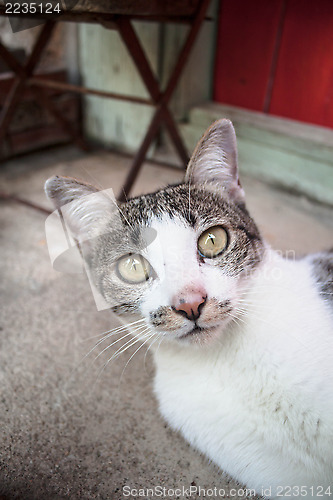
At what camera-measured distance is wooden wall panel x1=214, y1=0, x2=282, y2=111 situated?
8.11ft

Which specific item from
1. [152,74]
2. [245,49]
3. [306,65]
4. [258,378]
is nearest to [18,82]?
[152,74]

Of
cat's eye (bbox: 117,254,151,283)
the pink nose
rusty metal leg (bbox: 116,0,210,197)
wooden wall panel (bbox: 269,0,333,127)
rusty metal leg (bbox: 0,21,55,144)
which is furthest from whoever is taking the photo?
rusty metal leg (bbox: 0,21,55,144)

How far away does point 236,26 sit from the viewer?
2619 millimetres

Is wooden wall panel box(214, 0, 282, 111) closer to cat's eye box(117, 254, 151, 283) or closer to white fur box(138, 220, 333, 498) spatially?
white fur box(138, 220, 333, 498)

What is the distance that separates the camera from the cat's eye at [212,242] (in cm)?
105

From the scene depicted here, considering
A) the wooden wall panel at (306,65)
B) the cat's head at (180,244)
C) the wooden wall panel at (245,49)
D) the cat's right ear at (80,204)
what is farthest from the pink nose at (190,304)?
the wooden wall panel at (245,49)

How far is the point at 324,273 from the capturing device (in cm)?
121

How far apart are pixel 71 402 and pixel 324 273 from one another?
2.98 ft

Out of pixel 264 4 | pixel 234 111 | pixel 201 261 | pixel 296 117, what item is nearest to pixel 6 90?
pixel 234 111

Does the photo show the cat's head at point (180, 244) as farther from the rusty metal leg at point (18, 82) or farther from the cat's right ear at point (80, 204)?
the rusty metal leg at point (18, 82)

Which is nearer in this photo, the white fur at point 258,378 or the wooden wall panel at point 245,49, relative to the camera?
the white fur at point 258,378

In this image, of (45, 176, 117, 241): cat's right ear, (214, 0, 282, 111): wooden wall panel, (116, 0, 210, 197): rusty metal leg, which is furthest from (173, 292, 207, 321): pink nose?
(214, 0, 282, 111): wooden wall panel

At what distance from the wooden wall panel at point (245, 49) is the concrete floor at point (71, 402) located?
111 cm

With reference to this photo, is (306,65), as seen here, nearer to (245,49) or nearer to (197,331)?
(245,49)
